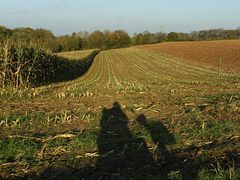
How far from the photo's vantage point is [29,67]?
37.4 ft

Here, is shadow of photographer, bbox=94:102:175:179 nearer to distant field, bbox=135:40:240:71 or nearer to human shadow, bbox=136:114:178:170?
human shadow, bbox=136:114:178:170

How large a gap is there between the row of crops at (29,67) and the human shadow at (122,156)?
713 centimetres

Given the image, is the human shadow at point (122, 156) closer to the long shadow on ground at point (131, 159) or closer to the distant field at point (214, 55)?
the long shadow on ground at point (131, 159)

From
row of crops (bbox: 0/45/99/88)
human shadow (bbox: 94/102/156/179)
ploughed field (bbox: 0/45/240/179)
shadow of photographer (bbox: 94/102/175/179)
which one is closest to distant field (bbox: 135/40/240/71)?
row of crops (bbox: 0/45/99/88)

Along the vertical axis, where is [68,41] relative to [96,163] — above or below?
above

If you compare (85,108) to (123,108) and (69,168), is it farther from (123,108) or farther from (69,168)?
(69,168)

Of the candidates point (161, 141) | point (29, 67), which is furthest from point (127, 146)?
point (29, 67)

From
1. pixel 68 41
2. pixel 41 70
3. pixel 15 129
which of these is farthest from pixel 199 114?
pixel 68 41

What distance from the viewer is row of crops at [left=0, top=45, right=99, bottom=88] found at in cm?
976

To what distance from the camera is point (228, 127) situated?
12.1 feet

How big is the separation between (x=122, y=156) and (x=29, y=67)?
1052cm

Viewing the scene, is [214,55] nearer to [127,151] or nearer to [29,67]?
[29,67]

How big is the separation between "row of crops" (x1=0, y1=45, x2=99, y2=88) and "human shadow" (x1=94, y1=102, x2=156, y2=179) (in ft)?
23.4

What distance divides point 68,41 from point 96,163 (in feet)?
243
